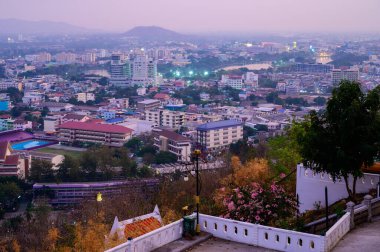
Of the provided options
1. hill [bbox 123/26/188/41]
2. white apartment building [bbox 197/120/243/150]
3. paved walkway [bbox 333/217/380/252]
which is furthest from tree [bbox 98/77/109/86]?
hill [bbox 123/26/188/41]

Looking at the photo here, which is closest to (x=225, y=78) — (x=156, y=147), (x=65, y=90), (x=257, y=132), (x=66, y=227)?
(x=65, y=90)

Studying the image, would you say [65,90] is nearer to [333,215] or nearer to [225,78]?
[225,78]

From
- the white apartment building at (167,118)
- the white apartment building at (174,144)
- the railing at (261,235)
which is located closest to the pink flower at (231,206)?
the railing at (261,235)

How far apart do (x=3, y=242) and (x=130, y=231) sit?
12.0 ft

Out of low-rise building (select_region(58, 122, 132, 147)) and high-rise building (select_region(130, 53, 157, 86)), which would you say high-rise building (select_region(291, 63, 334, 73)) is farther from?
low-rise building (select_region(58, 122, 132, 147))

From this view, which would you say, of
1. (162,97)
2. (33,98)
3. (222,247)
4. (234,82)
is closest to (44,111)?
(33,98)

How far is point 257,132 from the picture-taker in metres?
22.9

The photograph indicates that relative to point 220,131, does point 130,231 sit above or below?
above

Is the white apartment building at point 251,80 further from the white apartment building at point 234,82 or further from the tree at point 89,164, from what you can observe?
the tree at point 89,164

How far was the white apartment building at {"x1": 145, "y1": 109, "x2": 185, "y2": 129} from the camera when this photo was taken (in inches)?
950

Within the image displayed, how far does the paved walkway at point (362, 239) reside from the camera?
4.09 m

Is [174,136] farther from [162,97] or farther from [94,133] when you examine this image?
[162,97]

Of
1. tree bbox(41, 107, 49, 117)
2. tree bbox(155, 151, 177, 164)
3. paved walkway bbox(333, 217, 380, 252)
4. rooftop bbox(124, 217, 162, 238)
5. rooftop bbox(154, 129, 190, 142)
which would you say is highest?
paved walkway bbox(333, 217, 380, 252)

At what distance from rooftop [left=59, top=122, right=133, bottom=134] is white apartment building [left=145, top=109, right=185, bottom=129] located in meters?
2.93
